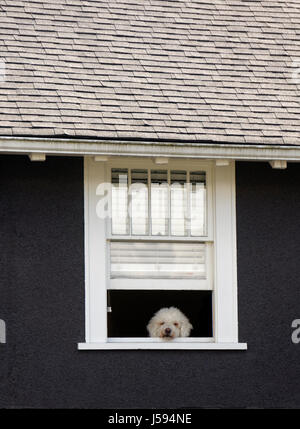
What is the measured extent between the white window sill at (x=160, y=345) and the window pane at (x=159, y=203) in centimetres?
111

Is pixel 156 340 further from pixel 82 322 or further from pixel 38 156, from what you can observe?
pixel 38 156

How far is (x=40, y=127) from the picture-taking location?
972cm

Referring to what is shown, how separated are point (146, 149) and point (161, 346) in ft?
6.41

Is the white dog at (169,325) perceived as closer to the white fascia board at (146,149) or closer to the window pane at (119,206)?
the window pane at (119,206)

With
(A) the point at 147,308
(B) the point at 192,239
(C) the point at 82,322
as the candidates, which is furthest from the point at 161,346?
(B) the point at 192,239

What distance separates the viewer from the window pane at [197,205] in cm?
1032

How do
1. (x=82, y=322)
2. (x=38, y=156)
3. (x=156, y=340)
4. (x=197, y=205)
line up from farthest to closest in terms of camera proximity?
(x=197, y=205) → (x=156, y=340) → (x=82, y=322) → (x=38, y=156)

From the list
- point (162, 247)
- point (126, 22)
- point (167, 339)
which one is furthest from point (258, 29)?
point (167, 339)

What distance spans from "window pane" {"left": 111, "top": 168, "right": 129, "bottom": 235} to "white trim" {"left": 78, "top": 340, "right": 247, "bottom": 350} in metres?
1.14

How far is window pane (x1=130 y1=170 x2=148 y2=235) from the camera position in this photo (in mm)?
10234

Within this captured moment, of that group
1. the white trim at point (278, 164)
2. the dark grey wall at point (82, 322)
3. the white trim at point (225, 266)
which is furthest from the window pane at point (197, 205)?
the white trim at point (278, 164)

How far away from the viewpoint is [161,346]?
9953 millimetres

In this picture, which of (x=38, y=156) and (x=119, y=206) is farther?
(x=119, y=206)

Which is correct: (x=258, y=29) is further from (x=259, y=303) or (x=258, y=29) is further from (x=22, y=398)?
(x=22, y=398)
